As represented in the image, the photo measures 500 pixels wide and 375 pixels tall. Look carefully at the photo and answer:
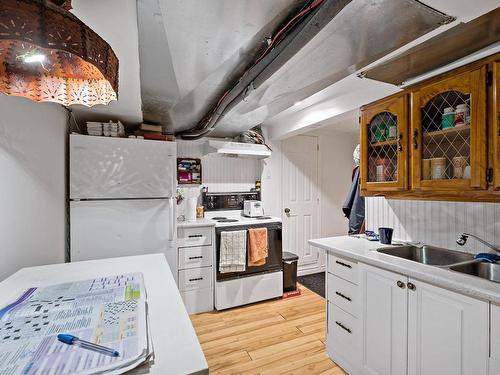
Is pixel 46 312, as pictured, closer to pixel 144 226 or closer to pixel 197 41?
pixel 197 41

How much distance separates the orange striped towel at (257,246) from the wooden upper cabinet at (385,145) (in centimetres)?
131

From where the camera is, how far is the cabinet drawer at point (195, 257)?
281 centimetres

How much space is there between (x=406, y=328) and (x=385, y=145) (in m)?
1.26

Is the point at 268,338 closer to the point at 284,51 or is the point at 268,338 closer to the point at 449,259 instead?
the point at 449,259

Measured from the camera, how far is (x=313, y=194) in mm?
4113

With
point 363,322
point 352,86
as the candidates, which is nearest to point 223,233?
point 363,322

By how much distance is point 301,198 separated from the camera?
158 inches

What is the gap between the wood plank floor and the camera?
200 cm

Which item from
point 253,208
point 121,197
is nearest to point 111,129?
point 121,197

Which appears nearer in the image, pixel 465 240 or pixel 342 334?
pixel 465 240

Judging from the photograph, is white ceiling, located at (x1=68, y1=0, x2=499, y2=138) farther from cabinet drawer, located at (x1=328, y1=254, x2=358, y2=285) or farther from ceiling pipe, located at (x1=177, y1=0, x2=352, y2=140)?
cabinet drawer, located at (x1=328, y1=254, x2=358, y2=285)

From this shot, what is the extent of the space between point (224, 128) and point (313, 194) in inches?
71.4

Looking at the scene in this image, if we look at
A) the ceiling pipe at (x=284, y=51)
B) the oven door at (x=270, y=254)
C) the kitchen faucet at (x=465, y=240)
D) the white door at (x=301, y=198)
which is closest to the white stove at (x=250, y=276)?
the oven door at (x=270, y=254)

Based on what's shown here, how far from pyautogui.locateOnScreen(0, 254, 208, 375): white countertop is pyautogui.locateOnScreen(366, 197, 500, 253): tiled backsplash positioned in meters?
1.88
